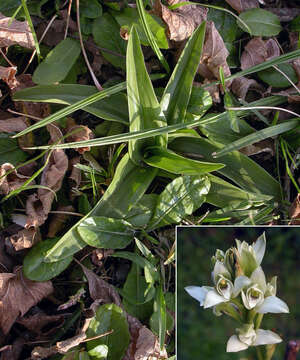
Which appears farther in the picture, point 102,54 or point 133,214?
point 102,54

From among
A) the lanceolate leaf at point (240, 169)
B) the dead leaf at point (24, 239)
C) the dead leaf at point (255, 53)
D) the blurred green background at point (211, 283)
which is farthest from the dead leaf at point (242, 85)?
the dead leaf at point (24, 239)

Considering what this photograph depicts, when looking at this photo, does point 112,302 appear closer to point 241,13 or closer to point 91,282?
point 91,282

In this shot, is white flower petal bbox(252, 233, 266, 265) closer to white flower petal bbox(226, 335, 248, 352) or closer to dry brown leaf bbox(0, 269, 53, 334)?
white flower petal bbox(226, 335, 248, 352)

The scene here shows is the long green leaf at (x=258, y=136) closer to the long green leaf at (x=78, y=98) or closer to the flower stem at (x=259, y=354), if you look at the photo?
the long green leaf at (x=78, y=98)

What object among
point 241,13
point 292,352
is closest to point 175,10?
point 241,13

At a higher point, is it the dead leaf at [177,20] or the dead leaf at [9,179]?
the dead leaf at [177,20]

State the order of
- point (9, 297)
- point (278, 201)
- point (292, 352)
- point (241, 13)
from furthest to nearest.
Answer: point (241, 13)
point (278, 201)
point (9, 297)
point (292, 352)

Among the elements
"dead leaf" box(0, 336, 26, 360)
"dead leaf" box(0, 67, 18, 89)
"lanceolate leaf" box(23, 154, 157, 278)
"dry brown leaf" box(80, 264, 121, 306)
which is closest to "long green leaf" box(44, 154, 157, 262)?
"lanceolate leaf" box(23, 154, 157, 278)
